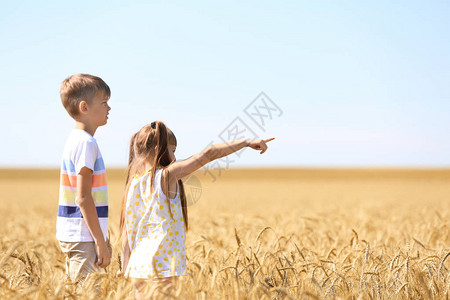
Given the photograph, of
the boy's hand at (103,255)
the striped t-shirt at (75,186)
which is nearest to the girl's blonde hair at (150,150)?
the striped t-shirt at (75,186)

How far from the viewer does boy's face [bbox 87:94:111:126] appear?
2.51m

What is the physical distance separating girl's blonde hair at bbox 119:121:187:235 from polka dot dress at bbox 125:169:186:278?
5 centimetres

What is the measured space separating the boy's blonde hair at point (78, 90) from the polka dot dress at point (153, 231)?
1.69 ft

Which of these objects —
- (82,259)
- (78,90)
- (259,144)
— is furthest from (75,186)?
(259,144)

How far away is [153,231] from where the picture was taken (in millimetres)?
2480

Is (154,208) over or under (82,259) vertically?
over

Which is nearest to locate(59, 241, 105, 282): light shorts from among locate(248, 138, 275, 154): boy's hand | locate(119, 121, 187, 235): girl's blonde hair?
locate(119, 121, 187, 235): girl's blonde hair

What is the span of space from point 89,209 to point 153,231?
36cm

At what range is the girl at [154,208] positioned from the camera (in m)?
2.41

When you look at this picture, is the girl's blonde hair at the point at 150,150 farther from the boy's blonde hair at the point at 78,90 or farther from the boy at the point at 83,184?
the boy's blonde hair at the point at 78,90

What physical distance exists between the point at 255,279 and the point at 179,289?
31.5 inches

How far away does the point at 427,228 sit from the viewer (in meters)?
4.90

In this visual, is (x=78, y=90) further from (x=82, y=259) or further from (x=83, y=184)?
(x=82, y=259)

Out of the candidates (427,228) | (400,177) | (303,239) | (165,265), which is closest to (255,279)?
(165,265)
